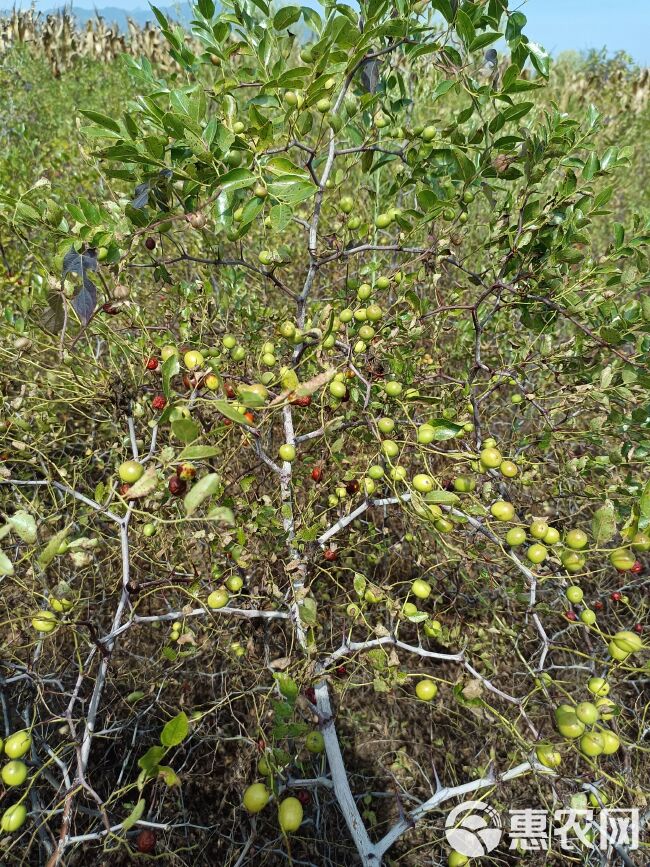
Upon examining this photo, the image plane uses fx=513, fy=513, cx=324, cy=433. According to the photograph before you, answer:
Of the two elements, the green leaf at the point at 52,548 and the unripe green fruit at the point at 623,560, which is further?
the unripe green fruit at the point at 623,560

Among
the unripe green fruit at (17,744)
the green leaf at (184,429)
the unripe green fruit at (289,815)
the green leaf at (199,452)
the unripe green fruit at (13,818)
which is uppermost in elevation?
the green leaf at (184,429)

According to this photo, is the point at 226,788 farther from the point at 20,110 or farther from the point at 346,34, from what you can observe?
the point at 20,110

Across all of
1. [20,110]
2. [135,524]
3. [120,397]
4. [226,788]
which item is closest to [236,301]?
[120,397]

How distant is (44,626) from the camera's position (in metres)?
1.06

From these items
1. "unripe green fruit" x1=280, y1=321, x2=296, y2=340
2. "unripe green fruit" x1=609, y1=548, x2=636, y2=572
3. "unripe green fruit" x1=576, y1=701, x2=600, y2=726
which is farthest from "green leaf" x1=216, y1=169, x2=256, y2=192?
"unripe green fruit" x1=576, y1=701, x2=600, y2=726

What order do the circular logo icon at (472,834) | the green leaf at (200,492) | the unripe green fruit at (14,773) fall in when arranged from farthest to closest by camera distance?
the circular logo icon at (472,834) → the unripe green fruit at (14,773) → the green leaf at (200,492)

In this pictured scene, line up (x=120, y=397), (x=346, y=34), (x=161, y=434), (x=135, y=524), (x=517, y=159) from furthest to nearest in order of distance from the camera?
(x=161, y=434)
(x=135, y=524)
(x=120, y=397)
(x=517, y=159)
(x=346, y=34)

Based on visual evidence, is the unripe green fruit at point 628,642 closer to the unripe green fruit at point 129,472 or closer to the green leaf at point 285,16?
the unripe green fruit at point 129,472

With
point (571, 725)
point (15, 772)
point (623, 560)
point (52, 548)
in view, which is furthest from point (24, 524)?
point (623, 560)

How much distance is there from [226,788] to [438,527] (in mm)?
1561

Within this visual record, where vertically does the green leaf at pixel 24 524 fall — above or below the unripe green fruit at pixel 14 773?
above

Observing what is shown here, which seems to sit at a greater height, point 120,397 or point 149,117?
point 149,117

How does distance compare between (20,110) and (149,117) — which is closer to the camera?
(149,117)

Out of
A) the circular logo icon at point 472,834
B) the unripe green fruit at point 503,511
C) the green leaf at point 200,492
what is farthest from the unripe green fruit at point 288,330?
the circular logo icon at point 472,834
